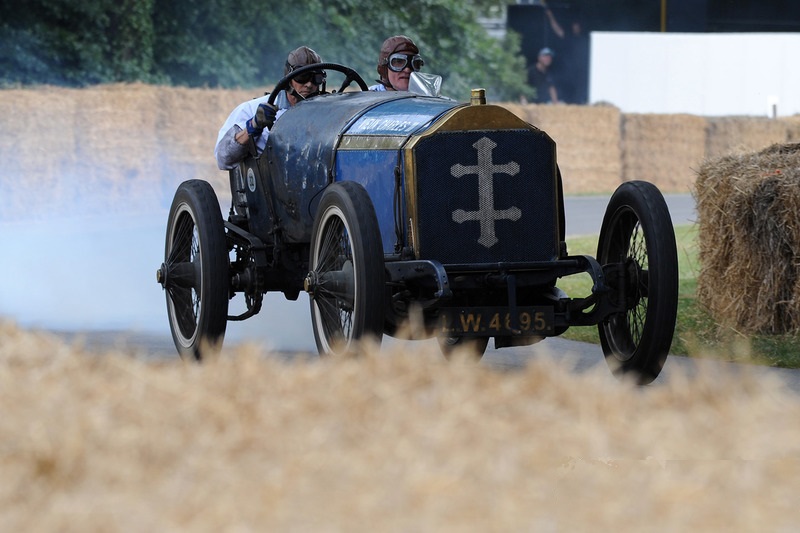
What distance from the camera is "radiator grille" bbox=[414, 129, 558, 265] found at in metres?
6.56

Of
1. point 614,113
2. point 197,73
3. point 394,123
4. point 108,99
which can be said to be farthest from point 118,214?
point 394,123

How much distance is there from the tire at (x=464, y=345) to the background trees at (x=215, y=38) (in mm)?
17368

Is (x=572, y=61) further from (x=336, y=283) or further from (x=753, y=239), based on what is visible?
(x=336, y=283)

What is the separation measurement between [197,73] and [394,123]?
2395 cm

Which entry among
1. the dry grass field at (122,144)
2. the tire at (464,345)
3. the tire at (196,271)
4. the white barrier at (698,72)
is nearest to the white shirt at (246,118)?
the tire at (196,271)

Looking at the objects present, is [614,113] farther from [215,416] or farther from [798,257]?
[215,416]

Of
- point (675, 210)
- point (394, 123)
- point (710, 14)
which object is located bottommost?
point (675, 210)

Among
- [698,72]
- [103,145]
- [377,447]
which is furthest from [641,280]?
[698,72]

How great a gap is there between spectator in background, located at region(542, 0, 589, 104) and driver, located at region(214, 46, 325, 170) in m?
23.4

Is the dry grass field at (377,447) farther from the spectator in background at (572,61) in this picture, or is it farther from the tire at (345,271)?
the spectator in background at (572,61)

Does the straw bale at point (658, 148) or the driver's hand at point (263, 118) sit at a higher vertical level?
the driver's hand at point (263, 118)

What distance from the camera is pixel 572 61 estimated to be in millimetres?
34000

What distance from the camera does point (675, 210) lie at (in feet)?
77.2

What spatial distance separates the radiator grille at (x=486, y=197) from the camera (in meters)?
6.56
